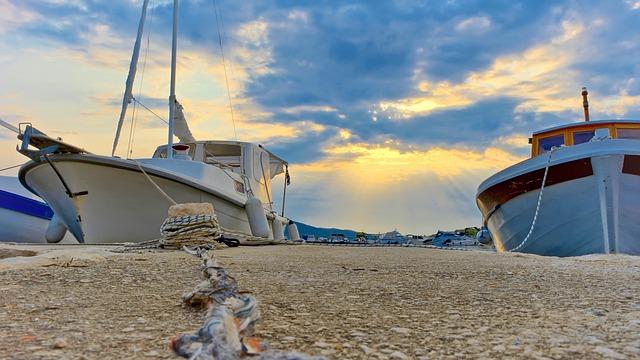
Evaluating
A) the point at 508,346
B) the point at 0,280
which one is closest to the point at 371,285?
the point at 508,346

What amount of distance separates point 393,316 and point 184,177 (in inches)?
362

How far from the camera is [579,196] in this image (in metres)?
8.90

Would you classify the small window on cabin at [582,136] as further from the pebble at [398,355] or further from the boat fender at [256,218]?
the pebble at [398,355]

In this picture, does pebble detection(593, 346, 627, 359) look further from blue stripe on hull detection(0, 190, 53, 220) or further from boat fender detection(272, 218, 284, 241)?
blue stripe on hull detection(0, 190, 53, 220)

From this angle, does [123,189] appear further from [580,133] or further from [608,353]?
[608,353]

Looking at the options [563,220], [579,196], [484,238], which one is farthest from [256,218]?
[484,238]

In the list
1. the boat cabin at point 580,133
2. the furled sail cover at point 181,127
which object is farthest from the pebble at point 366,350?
the furled sail cover at point 181,127

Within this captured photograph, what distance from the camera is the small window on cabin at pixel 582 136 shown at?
1064cm

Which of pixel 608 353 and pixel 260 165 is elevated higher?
pixel 260 165

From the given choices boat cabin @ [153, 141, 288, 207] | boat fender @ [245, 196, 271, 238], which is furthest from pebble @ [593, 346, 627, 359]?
boat cabin @ [153, 141, 288, 207]

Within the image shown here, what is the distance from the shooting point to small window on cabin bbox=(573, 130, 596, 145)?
10641 mm

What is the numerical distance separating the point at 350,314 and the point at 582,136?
34.1 feet

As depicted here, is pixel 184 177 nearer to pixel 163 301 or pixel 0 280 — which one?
pixel 0 280

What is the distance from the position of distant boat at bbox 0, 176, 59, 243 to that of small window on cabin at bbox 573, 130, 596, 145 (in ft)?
61.2
